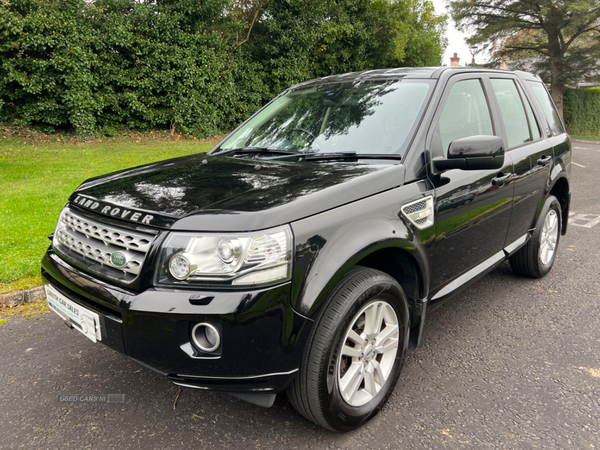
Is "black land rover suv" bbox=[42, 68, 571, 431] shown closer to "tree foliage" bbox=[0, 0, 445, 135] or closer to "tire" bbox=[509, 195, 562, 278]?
"tire" bbox=[509, 195, 562, 278]

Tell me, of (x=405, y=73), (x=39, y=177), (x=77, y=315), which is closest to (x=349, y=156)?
(x=405, y=73)

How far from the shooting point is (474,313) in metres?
3.81

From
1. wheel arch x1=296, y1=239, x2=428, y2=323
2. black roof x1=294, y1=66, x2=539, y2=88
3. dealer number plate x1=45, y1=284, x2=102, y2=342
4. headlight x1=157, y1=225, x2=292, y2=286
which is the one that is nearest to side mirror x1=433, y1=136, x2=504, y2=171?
wheel arch x1=296, y1=239, x2=428, y2=323

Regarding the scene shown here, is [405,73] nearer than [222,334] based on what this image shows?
No

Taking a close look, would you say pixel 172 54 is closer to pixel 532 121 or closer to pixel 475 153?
pixel 532 121

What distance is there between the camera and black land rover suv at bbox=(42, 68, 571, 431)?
6.36ft

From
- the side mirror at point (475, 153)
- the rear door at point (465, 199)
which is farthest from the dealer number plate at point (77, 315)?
the side mirror at point (475, 153)

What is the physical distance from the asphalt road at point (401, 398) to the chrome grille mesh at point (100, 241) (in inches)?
34.8

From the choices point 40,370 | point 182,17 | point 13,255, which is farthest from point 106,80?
point 40,370

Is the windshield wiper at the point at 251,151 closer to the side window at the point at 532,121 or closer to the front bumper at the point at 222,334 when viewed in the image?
the front bumper at the point at 222,334

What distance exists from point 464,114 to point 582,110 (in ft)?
107

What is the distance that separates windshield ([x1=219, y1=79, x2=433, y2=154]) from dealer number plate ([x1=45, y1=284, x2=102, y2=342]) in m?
1.58

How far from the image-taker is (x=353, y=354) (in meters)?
2.33

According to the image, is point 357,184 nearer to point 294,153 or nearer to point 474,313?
point 294,153
